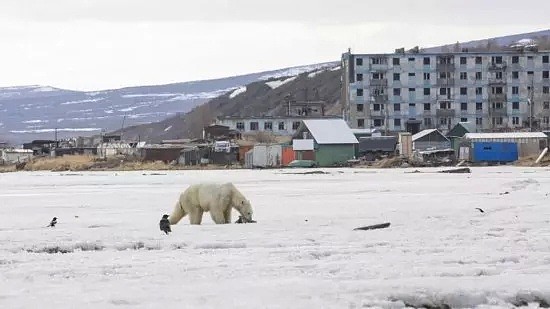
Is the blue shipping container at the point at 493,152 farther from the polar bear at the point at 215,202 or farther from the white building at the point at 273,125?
the polar bear at the point at 215,202

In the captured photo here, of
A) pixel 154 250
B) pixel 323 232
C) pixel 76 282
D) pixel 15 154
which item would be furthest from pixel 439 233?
pixel 15 154

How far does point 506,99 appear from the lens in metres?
132

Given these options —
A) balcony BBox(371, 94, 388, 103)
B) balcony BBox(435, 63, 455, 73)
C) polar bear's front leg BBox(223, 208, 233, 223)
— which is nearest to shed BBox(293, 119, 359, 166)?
balcony BBox(371, 94, 388, 103)

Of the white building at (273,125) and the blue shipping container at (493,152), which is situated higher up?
the white building at (273,125)

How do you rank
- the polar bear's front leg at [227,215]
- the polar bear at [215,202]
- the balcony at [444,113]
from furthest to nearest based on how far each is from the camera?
the balcony at [444,113], the polar bear's front leg at [227,215], the polar bear at [215,202]

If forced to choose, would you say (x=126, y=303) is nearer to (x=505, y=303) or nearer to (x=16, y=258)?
(x=505, y=303)

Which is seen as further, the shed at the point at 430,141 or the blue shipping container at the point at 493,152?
the shed at the point at 430,141

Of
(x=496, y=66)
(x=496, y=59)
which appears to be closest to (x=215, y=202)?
(x=496, y=66)

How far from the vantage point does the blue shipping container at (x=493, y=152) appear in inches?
3248

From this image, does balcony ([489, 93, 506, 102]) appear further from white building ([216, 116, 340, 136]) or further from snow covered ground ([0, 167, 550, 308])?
snow covered ground ([0, 167, 550, 308])

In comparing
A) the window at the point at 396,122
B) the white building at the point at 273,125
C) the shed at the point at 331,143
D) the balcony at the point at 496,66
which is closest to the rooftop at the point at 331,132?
the shed at the point at 331,143

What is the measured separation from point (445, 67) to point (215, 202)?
378 ft

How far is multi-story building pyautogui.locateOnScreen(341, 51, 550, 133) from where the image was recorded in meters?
130

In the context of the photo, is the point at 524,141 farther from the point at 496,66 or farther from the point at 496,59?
the point at 496,59
